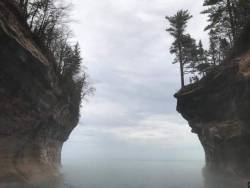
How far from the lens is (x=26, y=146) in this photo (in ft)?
102

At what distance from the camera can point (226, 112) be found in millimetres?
29719

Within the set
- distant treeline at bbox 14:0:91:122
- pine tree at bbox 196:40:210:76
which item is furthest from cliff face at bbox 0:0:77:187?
pine tree at bbox 196:40:210:76

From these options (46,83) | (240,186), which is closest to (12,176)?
(46,83)

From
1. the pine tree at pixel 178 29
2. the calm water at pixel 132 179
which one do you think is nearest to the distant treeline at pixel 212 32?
the pine tree at pixel 178 29

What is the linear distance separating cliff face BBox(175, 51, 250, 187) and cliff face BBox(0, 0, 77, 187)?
18190 millimetres

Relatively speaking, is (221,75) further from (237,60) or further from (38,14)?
(38,14)

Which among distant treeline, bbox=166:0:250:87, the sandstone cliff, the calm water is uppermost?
distant treeline, bbox=166:0:250:87

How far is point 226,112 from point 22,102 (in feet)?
70.6

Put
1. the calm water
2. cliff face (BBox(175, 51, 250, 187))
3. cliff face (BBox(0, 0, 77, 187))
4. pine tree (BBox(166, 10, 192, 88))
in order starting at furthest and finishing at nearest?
pine tree (BBox(166, 10, 192, 88)) < the calm water < cliff face (BBox(175, 51, 250, 187)) < cliff face (BBox(0, 0, 77, 187))

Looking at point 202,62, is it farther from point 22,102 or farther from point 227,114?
point 22,102

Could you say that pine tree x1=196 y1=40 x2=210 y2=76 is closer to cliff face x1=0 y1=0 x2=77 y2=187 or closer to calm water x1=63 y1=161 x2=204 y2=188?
calm water x1=63 y1=161 x2=204 y2=188

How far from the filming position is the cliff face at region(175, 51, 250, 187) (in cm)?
2577

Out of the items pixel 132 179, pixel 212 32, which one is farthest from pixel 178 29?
pixel 132 179

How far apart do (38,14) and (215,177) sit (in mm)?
29688
